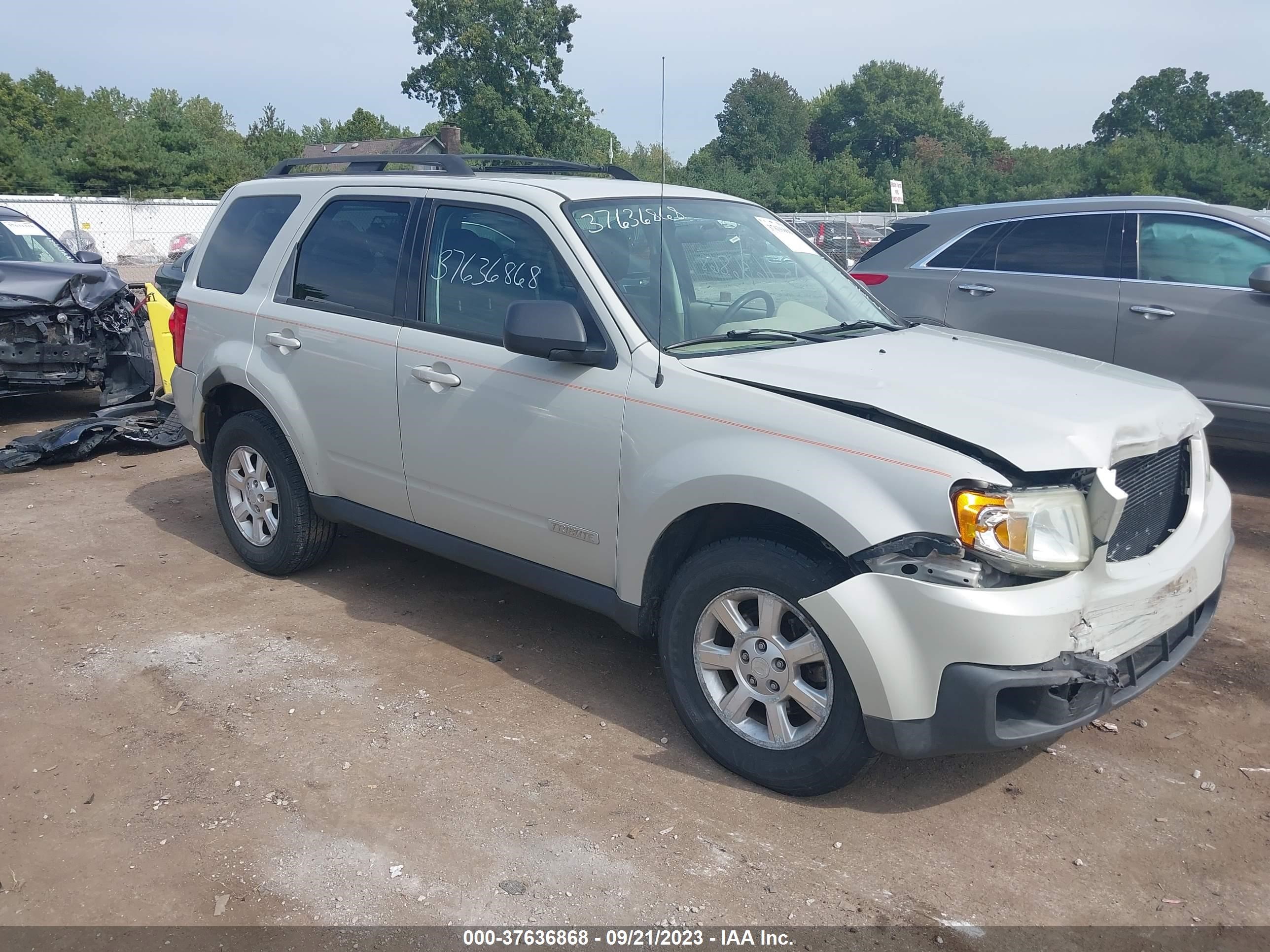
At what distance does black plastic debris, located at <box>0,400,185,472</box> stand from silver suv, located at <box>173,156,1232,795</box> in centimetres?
327

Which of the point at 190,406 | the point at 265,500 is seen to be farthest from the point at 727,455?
the point at 190,406

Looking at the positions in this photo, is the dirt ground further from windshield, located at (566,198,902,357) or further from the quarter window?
the quarter window

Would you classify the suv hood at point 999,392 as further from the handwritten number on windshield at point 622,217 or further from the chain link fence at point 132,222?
the chain link fence at point 132,222

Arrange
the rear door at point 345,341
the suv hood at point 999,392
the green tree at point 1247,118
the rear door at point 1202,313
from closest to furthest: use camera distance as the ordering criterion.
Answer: the suv hood at point 999,392, the rear door at point 345,341, the rear door at point 1202,313, the green tree at point 1247,118

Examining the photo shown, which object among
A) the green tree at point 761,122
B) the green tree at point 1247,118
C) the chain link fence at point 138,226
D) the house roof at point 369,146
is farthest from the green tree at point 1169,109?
the house roof at point 369,146

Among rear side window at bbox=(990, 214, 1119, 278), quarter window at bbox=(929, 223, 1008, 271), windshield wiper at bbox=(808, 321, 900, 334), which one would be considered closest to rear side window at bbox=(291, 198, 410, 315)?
windshield wiper at bbox=(808, 321, 900, 334)

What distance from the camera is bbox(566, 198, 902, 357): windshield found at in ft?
12.9

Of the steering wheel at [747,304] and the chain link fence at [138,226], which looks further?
the chain link fence at [138,226]

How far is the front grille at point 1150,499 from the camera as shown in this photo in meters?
3.30

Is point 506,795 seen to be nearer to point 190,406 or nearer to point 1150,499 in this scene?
point 1150,499

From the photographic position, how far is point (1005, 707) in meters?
3.08

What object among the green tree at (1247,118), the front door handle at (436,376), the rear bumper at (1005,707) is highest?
the green tree at (1247,118)

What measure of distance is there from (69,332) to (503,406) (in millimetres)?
6390

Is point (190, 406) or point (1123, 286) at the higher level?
point (1123, 286)
